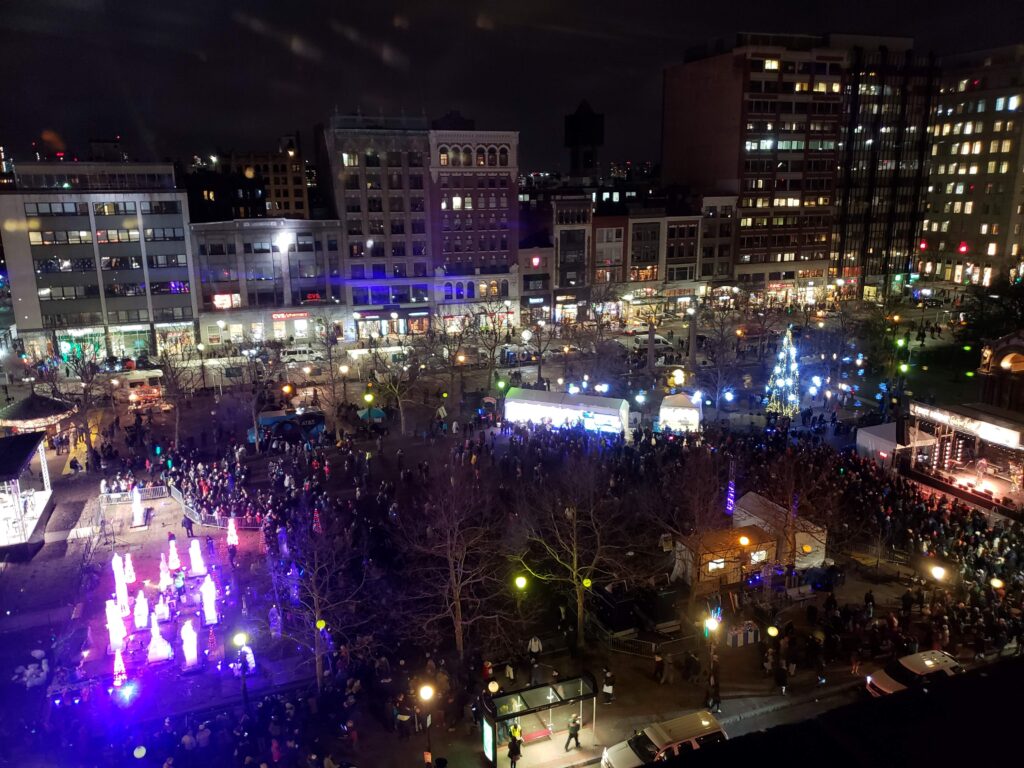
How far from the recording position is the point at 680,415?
107 feet

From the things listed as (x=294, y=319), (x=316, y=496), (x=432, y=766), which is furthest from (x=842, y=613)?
(x=294, y=319)

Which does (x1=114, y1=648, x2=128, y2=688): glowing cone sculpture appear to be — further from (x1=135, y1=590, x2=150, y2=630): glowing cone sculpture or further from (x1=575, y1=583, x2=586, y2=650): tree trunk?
(x1=575, y1=583, x2=586, y2=650): tree trunk

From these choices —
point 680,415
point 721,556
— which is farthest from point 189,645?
point 680,415

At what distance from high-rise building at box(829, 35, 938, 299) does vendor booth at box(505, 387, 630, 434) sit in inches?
2238

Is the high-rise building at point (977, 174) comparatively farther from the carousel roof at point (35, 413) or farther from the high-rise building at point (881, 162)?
the carousel roof at point (35, 413)

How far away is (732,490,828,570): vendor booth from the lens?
826 inches

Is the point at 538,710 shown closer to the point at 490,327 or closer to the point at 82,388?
the point at 82,388

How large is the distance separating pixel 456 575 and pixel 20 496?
16733 millimetres

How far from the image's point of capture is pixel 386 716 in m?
15.6

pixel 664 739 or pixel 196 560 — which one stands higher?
pixel 664 739

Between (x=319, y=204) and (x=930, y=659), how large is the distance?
64.3 metres

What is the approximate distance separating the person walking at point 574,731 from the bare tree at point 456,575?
3.08 m

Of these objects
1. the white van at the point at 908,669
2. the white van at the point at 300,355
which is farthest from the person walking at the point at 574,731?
the white van at the point at 300,355

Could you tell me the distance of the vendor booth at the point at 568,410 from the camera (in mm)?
32438
